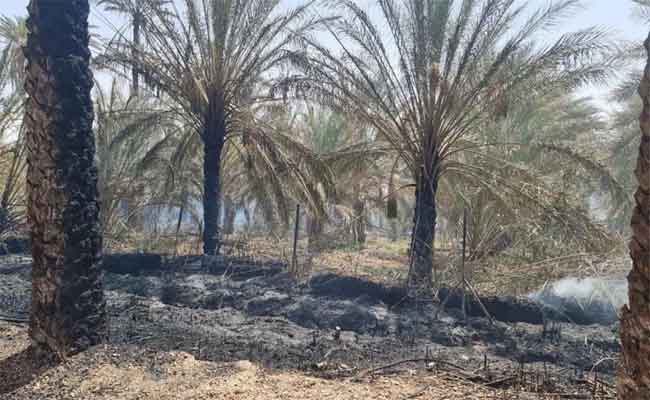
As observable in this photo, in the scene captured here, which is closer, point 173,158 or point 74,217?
point 74,217

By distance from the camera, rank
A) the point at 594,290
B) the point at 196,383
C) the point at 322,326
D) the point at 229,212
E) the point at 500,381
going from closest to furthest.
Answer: the point at 196,383 → the point at 500,381 → the point at 322,326 → the point at 594,290 → the point at 229,212

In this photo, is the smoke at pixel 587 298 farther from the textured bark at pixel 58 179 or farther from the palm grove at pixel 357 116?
the textured bark at pixel 58 179

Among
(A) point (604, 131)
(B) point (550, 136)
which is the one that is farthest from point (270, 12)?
(A) point (604, 131)

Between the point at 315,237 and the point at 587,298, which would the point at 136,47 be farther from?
the point at 587,298

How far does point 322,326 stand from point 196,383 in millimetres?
2827

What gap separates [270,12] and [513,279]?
20.8 feet

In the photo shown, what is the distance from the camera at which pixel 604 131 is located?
1645cm

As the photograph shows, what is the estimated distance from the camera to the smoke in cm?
738

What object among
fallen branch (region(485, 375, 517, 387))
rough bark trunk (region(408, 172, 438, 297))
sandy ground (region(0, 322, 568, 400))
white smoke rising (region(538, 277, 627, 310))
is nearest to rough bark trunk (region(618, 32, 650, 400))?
sandy ground (region(0, 322, 568, 400))

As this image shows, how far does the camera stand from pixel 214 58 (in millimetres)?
10391

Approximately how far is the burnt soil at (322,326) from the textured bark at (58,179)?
660 millimetres

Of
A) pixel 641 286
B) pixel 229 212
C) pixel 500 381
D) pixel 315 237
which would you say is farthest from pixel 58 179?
pixel 229 212

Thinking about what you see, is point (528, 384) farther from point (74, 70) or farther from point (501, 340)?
point (74, 70)

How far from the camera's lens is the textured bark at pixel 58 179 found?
4.76m
